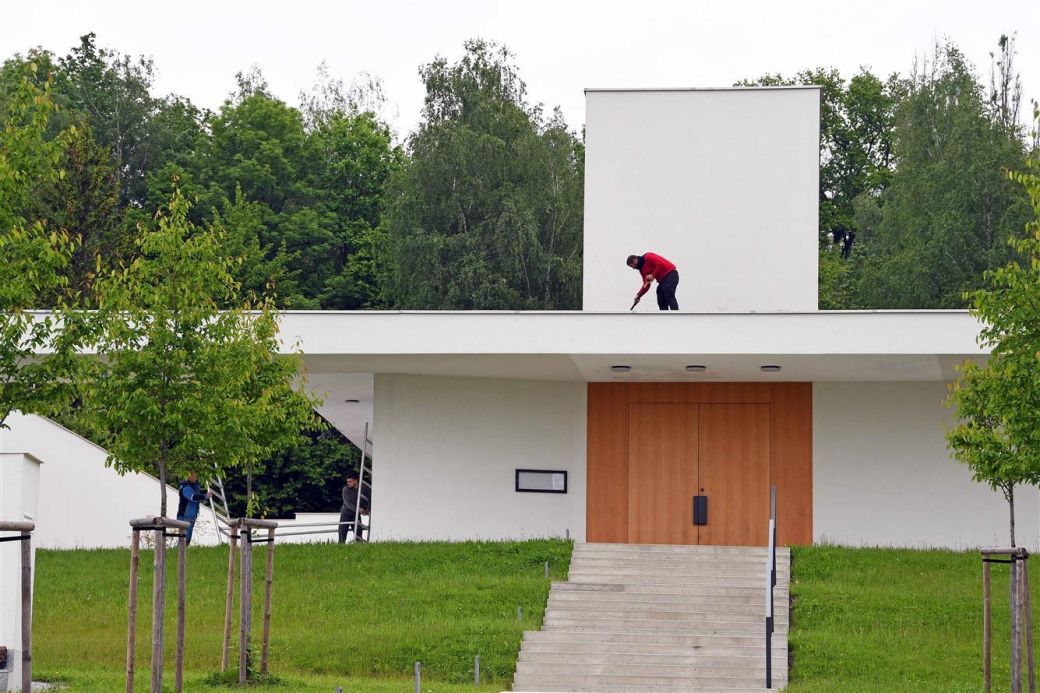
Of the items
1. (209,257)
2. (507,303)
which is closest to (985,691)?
(209,257)

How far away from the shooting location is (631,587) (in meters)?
17.6

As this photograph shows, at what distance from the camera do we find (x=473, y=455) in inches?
814

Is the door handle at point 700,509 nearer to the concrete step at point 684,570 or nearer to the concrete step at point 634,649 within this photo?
the concrete step at point 684,570

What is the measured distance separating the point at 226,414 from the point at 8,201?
10.7 ft

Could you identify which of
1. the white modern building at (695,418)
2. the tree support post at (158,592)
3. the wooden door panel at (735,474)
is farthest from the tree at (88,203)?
the tree support post at (158,592)

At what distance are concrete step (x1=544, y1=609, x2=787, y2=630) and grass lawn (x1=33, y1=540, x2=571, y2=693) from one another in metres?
0.31

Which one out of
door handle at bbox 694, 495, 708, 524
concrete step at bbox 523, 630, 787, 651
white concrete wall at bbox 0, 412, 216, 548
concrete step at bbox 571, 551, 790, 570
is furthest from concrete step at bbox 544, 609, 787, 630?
white concrete wall at bbox 0, 412, 216, 548

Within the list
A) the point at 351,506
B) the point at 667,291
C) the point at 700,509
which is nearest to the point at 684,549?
the point at 700,509

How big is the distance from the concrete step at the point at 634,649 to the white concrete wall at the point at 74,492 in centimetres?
1278

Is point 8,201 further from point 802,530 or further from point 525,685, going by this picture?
point 802,530

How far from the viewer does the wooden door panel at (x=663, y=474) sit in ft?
66.4

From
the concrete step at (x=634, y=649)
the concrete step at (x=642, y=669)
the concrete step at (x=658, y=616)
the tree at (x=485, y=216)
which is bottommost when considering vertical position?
the concrete step at (x=642, y=669)

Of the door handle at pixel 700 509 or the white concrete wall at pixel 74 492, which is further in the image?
the white concrete wall at pixel 74 492

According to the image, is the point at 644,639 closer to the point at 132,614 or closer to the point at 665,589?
the point at 665,589
